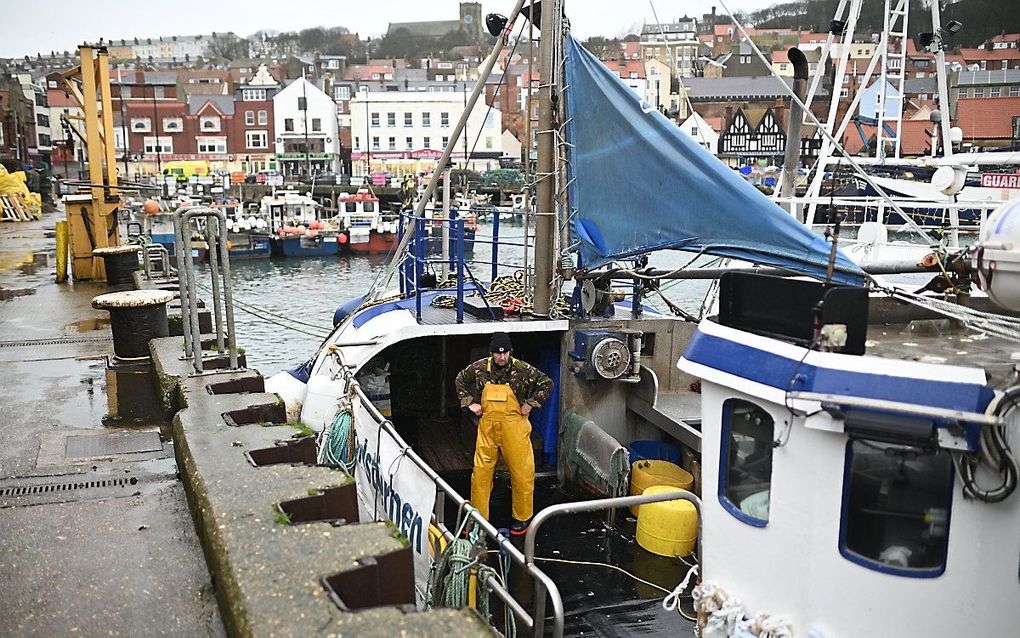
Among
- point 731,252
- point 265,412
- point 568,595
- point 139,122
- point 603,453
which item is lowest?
point 568,595

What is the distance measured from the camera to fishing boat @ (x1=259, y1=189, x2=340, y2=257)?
172 feet

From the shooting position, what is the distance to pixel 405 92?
97938mm

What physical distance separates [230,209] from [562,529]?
187ft

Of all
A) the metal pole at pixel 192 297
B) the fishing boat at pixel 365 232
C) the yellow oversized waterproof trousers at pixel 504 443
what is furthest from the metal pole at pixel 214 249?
Result: the fishing boat at pixel 365 232

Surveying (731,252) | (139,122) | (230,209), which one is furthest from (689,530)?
(139,122)

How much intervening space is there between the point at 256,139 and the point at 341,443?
3798 inches

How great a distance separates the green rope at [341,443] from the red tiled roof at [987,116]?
67997 millimetres

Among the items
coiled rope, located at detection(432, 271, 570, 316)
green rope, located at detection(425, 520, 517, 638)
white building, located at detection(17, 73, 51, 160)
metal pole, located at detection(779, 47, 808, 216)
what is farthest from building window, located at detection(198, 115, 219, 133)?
green rope, located at detection(425, 520, 517, 638)

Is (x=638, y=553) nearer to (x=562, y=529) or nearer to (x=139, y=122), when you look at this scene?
(x=562, y=529)

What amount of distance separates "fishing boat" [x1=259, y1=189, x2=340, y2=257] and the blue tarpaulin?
4458cm

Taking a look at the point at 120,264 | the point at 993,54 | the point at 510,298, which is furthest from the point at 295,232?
the point at 993,54

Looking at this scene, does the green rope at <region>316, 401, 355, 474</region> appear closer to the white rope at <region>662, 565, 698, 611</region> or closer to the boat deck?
the white rope at <region>662, 565, 698, 611</region>

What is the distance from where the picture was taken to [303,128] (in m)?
98.4

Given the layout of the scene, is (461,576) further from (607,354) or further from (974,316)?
(607,354)
